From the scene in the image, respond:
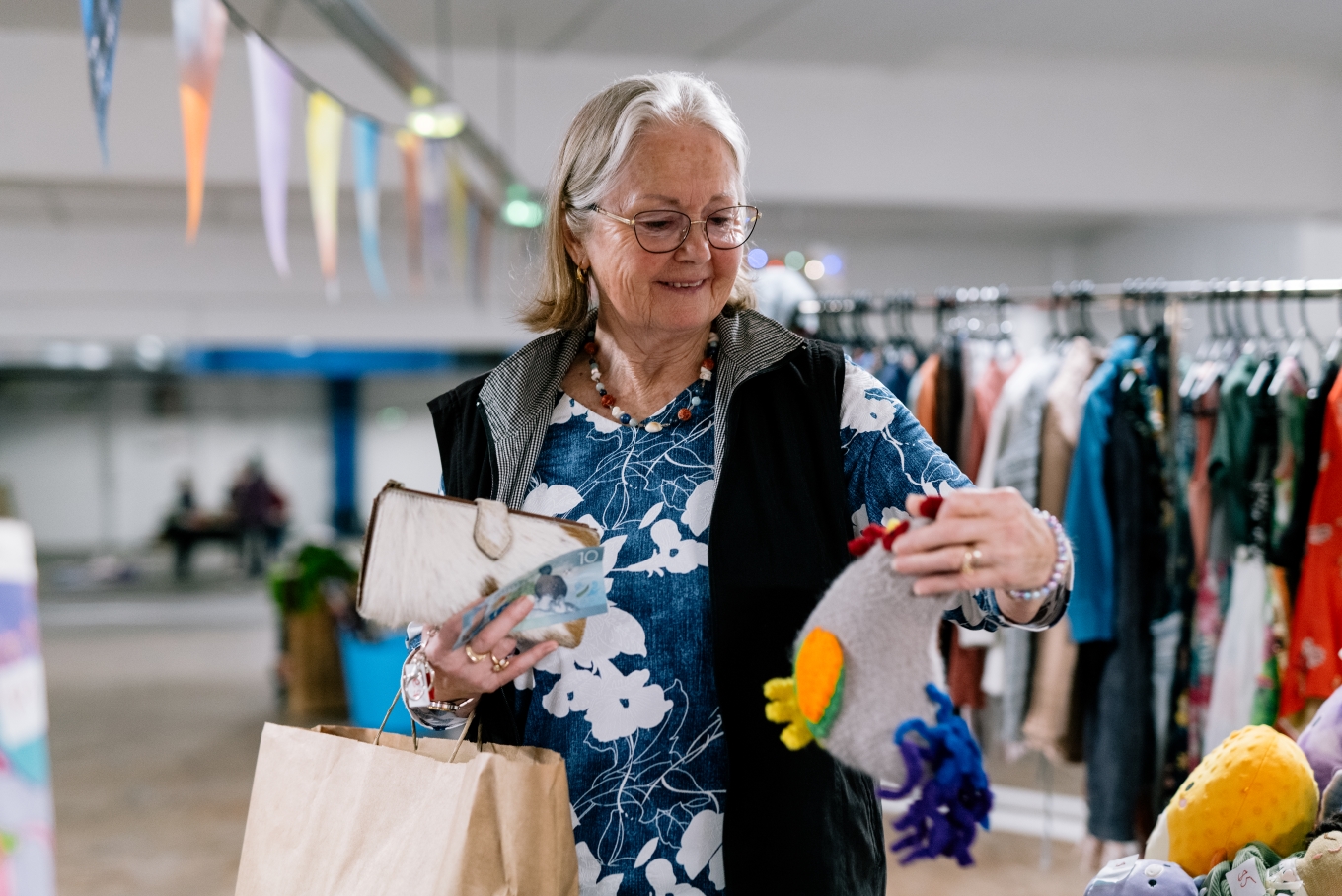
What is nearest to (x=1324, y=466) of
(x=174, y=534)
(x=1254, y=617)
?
(x=1254, y=617)

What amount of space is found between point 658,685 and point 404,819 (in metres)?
0.32

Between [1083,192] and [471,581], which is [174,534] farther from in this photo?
[471,581]

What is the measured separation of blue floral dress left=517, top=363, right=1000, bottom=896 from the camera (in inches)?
51.6

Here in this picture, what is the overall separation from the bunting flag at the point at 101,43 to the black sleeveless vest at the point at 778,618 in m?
1.36

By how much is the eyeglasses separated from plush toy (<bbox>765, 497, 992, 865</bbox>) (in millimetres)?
437

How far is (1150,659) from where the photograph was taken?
283cm

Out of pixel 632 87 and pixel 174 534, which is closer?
pixel 632 87

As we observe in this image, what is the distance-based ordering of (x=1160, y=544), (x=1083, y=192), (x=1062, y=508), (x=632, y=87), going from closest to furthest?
(x=632, y=87)
(x=1160, y=544)
(x=1062, y=508)
(x=1083, y=192)

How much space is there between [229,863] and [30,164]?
3951mm

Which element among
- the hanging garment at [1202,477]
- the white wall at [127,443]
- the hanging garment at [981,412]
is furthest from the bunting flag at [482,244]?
the white wall at [127,443]

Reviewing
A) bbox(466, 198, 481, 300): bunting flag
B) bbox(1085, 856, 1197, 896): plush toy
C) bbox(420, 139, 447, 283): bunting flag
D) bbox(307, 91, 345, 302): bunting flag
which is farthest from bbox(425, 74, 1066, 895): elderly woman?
bbox(466, 198, 481, 300): bunting flag

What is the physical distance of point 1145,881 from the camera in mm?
1333

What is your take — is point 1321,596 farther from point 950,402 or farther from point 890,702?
point 890,702

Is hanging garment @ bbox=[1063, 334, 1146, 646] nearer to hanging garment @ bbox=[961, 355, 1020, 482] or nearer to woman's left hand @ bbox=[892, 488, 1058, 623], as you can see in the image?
hanging garment @ bbox=[961, 355, 1020, 482]
